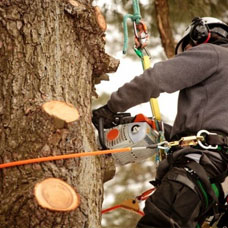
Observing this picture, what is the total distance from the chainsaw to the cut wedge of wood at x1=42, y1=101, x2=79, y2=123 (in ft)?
1.67

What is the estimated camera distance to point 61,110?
1.92 meters

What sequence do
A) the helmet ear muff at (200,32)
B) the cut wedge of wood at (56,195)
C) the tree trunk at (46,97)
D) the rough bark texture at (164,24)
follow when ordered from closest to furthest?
1. the cut wedge of wood at (56,195)
2. the tree trunk at (46,97)
3. the helmet ear muff at (200,32)
4. the rough bark texture at (164,24)

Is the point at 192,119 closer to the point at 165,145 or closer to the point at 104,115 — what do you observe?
the point at 165,145

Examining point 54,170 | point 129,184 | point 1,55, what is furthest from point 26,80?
point 129,184

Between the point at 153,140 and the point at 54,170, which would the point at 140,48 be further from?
the point at 54,170

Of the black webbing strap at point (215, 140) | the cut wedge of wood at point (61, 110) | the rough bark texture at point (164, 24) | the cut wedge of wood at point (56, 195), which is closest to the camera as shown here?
the cut wedge of wood at point (56, 195)

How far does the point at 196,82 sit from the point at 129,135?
0.51 m

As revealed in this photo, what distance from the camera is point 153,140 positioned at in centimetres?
250

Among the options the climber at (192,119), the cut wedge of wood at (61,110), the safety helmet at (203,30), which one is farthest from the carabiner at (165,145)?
the safety helmet at (203,30)

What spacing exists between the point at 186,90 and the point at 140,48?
66 centimetres

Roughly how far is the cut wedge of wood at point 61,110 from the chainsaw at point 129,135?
51cm

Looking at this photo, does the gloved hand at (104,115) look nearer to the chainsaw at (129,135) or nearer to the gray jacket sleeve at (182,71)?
A: the chainsaw at (129,135)

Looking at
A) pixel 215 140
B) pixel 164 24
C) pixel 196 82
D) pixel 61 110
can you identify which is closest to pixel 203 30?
pixel 196 82

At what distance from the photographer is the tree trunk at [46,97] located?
1.72 m
